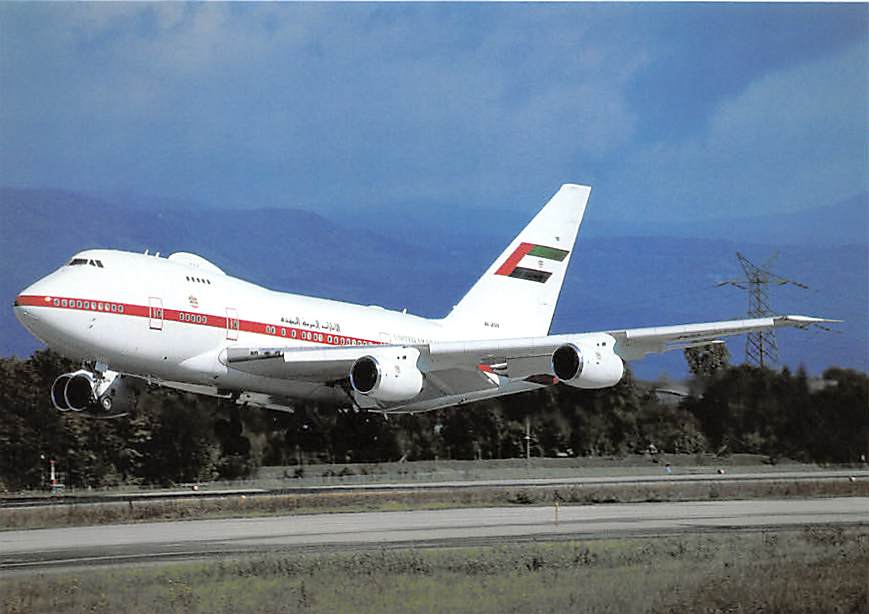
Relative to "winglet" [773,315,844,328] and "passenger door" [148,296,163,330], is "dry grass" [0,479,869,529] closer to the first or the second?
"passenger door" [148,296,163,330]

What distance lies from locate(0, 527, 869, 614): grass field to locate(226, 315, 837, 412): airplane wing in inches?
532

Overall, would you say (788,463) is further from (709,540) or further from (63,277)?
(63,277)

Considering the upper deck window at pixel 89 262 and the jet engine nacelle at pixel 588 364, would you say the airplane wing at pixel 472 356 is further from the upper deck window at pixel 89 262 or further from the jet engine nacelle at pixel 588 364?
the upper deck window at pixel 89 262

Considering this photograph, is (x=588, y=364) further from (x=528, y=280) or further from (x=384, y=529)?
(x=528, y=280)

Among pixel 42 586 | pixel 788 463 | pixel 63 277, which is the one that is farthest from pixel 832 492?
pixel 42 586

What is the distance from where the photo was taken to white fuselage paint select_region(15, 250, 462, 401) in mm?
34844

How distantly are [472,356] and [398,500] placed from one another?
17.4 ft

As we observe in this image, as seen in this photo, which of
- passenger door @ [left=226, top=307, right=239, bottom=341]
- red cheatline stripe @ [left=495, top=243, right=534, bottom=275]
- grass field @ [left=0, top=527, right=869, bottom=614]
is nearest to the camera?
grass field @ [left=0, top=527, right=869, bottom=614]

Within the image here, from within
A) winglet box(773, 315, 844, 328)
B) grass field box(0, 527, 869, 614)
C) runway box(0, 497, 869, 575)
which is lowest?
grass field box(0, 527, 869, 614)

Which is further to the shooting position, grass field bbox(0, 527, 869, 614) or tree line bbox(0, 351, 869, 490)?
tree line bbox(0, 351, 869, 490)

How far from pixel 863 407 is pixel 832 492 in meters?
3.66

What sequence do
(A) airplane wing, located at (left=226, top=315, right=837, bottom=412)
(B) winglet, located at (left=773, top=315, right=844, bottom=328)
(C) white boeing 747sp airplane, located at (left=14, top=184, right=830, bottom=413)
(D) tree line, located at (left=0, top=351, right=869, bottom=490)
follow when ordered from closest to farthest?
(B) winglet, located at (left=773, top=315, right=844, bottom=328) < (C) white boeing 747sp airplane, located at (left=14, top=184, right=830, bottom=413) < (A) airplane wing, located at (left=226, top=315, right=837, bottom=412) < (D) tree line, located at (left=0, top=351, right=869, bottom=490)

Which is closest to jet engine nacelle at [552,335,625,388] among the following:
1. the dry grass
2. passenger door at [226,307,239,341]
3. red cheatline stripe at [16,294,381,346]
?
the dry grass

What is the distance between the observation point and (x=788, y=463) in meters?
45.8
